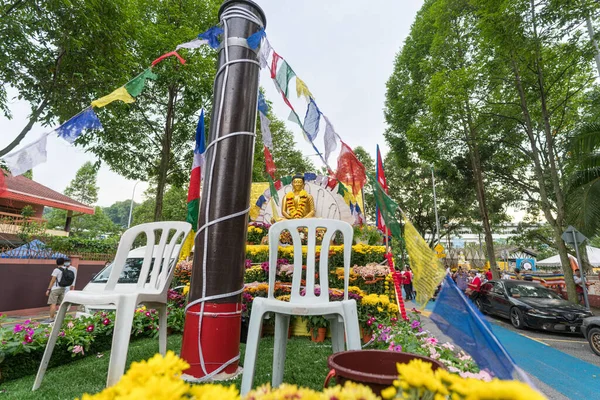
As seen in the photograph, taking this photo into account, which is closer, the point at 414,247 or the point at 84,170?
the point at 414,247

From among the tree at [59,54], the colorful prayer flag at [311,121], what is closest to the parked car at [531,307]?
the colorful prayer flag at [311,121]

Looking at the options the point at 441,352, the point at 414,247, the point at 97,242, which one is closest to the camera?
the point at 414,247

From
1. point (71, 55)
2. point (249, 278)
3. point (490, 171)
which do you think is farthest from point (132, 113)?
point (490, 171)

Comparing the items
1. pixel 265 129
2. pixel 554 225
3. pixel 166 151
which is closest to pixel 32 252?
pixel 166 151

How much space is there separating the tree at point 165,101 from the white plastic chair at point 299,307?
1037 centimetres

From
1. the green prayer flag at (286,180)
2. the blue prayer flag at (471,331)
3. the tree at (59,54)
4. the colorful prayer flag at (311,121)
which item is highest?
the tree at (59,54)

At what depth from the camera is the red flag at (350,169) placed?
4.29 meters

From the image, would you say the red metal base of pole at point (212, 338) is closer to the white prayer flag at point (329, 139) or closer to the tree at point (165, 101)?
the white prayer flag at point (329, 139)

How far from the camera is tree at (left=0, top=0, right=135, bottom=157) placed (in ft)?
20.5

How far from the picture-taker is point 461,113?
12.4m

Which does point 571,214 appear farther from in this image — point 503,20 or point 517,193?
point 517,193

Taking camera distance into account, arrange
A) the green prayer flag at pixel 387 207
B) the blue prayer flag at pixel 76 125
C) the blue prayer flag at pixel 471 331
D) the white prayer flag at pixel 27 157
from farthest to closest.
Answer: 1. the blue prayer flag at pixel 76 125
2. the white prayer flag at pixel 27 157
3. the green prayer flag at pixel 387 207
4. the blue prayer flag at pixel 471 331

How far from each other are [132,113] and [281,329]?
40.8 feet

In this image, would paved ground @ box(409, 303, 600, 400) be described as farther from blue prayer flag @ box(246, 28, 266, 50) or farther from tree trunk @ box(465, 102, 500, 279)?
tree trunk @ box(465, 102, 500, 279)
